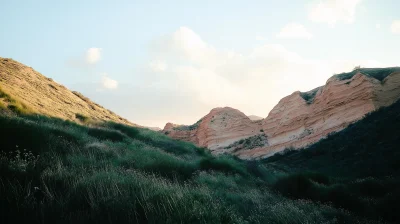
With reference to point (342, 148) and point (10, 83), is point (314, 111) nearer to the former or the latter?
point (342, 148)

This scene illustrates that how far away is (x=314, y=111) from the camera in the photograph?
3509 centimetres

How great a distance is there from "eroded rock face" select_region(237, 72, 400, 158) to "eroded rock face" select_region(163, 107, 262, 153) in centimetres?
370

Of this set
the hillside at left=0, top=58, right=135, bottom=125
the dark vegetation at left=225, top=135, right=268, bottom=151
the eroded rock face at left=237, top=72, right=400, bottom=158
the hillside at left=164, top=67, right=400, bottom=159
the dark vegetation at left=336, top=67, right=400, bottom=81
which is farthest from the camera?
the dark vegetation at left=225, top=135, right=268, bottom=151

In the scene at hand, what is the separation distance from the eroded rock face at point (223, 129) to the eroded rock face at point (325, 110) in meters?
3.70

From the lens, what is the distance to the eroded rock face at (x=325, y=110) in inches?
1103

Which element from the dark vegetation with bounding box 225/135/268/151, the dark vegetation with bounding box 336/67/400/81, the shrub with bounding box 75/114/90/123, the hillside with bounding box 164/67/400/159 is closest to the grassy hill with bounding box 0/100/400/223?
the shrub with bounding box 75/114/90/123

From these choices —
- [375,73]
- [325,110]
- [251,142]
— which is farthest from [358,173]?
[251,142]

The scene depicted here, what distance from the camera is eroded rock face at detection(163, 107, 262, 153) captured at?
4491 centimetres

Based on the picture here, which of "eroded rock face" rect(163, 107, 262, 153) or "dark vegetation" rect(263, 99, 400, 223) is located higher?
"eroded rock face" rect(163, 107, 262, 153)

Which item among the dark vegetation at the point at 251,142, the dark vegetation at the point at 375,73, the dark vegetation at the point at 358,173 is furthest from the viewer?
the dark vegetation at the point at 251,142

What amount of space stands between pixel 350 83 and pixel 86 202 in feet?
111

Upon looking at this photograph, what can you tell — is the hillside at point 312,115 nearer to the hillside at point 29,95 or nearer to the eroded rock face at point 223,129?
the eroded rock face at point 223,129

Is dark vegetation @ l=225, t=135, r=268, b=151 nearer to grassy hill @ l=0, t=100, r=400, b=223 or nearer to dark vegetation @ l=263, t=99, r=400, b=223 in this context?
dark vegetation @ l=263, t=99, r=400, b=223

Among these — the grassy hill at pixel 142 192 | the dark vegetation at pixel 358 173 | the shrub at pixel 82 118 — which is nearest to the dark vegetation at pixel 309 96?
the dark vegetation at pixel 358 173
